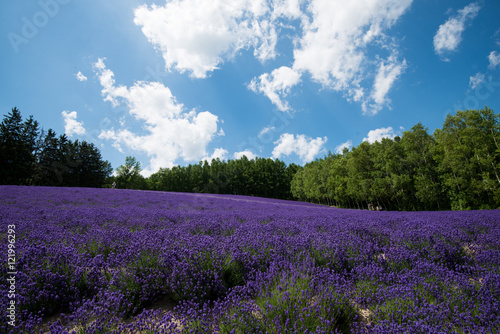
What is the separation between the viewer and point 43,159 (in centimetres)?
3900

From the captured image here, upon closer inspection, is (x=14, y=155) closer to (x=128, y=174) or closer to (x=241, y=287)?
(x=128, y=174)

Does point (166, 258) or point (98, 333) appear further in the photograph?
point (166, 258)

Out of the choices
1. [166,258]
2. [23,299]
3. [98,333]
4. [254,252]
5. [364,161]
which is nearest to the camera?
[98,333]

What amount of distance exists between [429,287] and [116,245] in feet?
14.3

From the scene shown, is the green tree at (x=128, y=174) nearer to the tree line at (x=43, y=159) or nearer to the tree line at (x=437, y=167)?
the tree line at (x=43, y=159)

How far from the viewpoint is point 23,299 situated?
6.23 ft

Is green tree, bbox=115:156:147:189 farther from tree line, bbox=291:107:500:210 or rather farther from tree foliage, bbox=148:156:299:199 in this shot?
tree line, bbox=291:107:500:210

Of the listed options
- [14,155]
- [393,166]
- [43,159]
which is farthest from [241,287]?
[43,159]

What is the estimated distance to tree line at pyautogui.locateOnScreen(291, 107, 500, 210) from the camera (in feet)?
59.7

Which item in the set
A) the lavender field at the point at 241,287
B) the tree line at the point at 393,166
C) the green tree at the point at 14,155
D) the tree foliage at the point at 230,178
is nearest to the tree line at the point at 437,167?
the tree line at the point at 393,166

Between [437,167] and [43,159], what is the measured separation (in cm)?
6139

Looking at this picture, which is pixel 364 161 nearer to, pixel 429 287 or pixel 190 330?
pixel 429 287

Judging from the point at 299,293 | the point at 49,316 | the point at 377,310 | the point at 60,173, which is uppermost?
the point at 60,173

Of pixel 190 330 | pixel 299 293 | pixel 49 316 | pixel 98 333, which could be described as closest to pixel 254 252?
pixel 299 293
